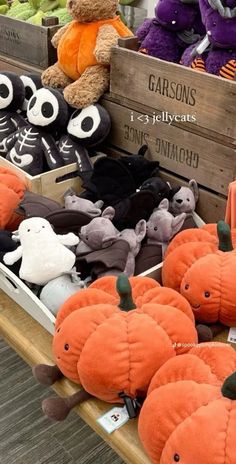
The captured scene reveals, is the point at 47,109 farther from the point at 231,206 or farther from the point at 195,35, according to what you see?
the point at 231,206

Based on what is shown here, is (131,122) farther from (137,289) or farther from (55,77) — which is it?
(137,289)

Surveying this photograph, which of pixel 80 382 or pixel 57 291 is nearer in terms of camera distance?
pixel 80 382

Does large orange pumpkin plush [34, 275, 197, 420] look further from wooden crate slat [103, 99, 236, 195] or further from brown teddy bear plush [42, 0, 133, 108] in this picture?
brown teddy bear plush [42, 0, 133, 108]

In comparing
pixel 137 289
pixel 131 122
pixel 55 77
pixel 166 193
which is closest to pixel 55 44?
Answer: pixel 55 77

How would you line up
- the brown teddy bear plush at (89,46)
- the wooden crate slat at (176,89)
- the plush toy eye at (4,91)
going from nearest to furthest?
the wooden crate slat at (176,89)
the brown teddy bear plush at (89,46)
the plush toy eye at (4,91)

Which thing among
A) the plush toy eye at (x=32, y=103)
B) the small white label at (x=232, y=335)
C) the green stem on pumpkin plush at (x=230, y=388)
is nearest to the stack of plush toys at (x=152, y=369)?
the green stem on pumpkin plush at (x=230, y=388)

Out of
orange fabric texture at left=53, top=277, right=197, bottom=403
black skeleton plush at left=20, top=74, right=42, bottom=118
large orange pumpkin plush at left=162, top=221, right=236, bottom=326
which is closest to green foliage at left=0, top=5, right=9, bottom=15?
black skeleton plush at left=20, top=74, right=42, bottom=118

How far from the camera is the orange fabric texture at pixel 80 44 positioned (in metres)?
1.27

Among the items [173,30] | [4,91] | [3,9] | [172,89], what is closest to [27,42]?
[4,91]

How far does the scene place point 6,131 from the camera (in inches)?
54.8

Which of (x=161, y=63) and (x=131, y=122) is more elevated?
(x=161, y=63)

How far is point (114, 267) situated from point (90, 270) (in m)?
0.07

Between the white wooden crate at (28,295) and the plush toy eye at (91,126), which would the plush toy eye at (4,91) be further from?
the white wooden crate at (28,295)

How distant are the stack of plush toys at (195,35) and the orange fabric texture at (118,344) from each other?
62 centimetres
